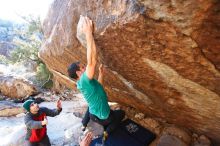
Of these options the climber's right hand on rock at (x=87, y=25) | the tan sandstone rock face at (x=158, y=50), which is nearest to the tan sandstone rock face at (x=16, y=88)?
the tan sandstone rock face at (x=158, y=50)

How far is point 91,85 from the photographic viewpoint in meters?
4.33

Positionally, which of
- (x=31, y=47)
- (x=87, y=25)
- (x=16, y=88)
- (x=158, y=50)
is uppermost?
(x=87, y=25)

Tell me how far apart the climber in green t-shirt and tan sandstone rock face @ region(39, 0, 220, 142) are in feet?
0.60

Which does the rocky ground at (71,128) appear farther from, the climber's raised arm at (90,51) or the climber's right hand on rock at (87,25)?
the climber's right hand on rock at (87,25)

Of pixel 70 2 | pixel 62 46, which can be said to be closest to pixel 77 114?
pixel 62 46

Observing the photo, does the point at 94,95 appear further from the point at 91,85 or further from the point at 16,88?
the point at 16,88

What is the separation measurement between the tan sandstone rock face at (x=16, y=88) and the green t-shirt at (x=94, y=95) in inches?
349

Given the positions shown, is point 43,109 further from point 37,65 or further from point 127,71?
point 37,65

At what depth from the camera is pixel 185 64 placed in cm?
371

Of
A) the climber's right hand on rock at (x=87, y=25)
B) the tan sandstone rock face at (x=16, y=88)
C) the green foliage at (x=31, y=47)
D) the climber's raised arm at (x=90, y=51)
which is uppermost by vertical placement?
the climber's right hand on rock at (x=87, y=25)

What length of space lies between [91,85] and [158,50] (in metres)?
1.23

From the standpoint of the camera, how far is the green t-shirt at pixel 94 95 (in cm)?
430

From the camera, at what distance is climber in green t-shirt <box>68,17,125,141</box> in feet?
13.6

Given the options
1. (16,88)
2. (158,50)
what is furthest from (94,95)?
(16,88)
